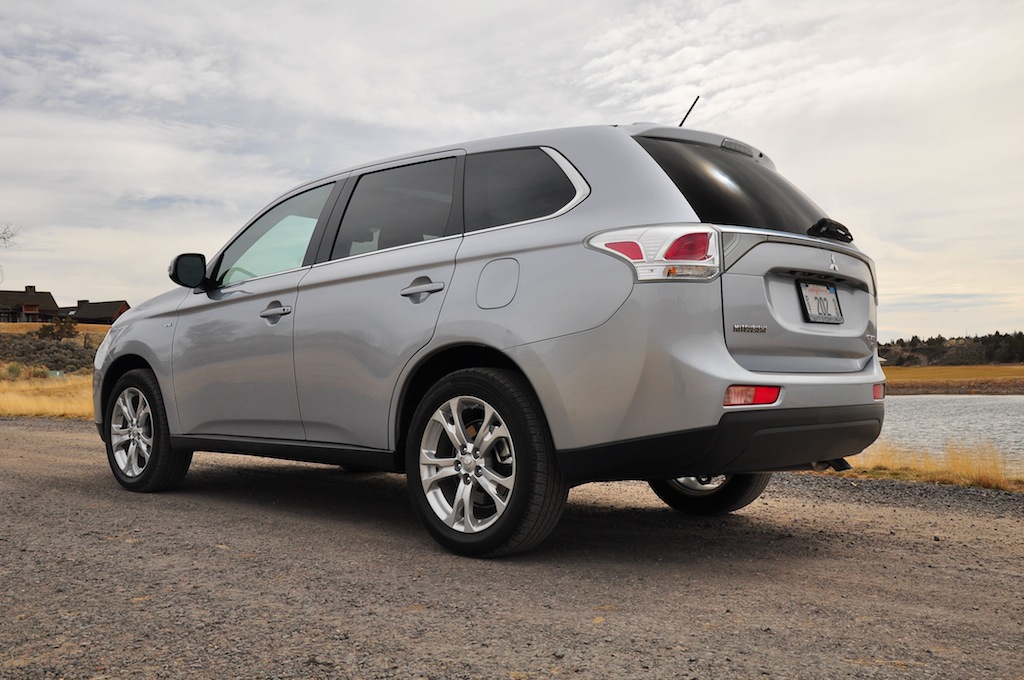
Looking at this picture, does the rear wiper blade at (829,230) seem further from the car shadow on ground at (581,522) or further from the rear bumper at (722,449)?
the car shadow on ground at (581,522)

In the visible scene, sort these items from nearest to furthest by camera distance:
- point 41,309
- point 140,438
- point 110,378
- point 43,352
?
1. point 140,438
2. point 110,378
3. point 43,352
4. point 41,309

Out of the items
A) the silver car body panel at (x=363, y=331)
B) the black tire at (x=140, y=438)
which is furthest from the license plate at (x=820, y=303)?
the black tire at (x=140, y=438)

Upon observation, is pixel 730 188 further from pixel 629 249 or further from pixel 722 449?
pixel 722 449

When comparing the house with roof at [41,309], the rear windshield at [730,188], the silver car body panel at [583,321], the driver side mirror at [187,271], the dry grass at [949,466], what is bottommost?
the dry grass at [949,466]

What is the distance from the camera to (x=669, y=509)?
19.7ft

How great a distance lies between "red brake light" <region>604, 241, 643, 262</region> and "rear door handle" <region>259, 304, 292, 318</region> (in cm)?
230

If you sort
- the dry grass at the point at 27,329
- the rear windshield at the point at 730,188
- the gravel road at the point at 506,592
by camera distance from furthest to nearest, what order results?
the dry grass at the point at 27,329
the rear windshield at the point at 730,188
the gravel road at the point at 506,592

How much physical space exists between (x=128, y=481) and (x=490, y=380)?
11.9 ft

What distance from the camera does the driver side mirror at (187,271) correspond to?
6082 millimetres

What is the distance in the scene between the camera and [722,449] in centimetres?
378

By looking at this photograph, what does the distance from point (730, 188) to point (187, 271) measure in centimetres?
371

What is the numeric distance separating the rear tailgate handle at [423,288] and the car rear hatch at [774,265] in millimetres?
1200

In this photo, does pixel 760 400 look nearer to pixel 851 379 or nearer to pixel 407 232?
pixel 851 379

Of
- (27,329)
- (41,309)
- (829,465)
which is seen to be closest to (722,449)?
(829,465)
